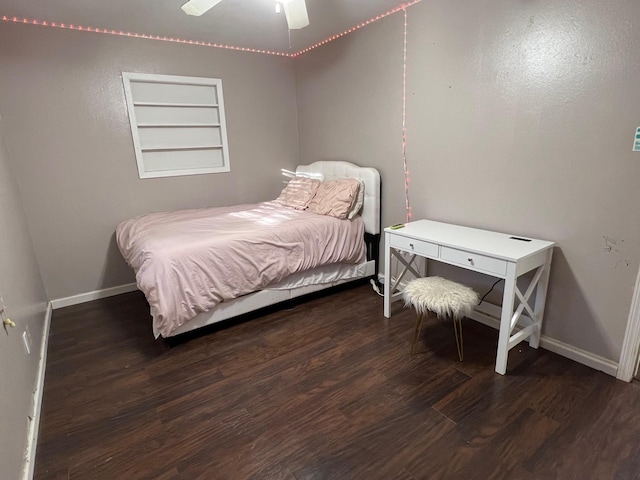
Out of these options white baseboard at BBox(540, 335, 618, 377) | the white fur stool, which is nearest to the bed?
the white fur stool

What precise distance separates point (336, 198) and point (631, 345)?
7.21 ft

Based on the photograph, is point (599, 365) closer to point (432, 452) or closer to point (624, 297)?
point (624, 297)

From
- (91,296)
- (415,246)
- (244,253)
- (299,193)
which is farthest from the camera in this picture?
(299,193)

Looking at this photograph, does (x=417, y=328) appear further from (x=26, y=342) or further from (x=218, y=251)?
(x=26, y=342)

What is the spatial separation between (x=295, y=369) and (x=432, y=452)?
0.89 m

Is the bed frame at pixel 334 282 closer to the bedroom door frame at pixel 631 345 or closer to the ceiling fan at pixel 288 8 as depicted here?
the ceiling fan at pixel 288 8

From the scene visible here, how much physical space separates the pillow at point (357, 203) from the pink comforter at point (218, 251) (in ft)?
0.22

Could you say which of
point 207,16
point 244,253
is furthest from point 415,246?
point 207,16

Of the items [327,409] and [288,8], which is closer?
[327,409]

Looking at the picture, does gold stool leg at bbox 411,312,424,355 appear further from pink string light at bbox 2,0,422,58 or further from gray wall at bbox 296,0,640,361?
pink string light at bbox 2,0,422,58

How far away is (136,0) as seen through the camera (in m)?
2.46

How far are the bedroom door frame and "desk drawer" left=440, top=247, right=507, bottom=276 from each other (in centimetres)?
68

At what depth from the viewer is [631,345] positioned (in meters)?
1.90

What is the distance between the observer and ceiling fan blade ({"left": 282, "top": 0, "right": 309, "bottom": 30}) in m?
2.15
